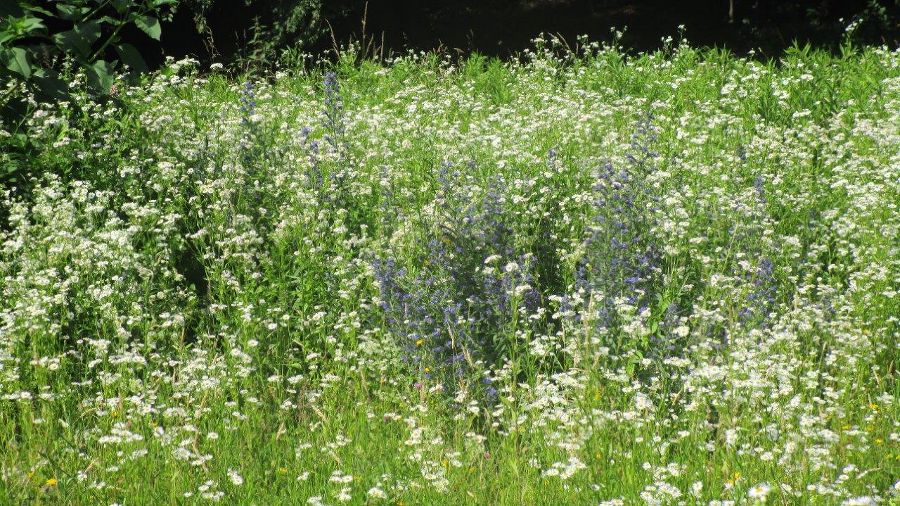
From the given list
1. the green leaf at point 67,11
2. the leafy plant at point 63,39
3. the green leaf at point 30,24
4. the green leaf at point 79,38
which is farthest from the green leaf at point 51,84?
the green leaf at point 30,24

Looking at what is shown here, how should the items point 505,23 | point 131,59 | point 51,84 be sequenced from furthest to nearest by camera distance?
point 505,23 < point 131,59 < point 51,84

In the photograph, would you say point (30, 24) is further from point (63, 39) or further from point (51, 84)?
point (51, 84)

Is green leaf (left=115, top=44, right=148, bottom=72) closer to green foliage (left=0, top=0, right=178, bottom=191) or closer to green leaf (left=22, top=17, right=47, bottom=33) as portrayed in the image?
green foliage (left=0, top=0, right=178, bottom=191)

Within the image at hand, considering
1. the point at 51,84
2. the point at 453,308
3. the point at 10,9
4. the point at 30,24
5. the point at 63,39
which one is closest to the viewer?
the point at 453,308

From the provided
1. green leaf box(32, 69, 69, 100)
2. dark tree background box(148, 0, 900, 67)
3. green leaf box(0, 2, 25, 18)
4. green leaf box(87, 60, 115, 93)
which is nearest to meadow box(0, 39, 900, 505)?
green leaf box(32, 69, 69, 100)

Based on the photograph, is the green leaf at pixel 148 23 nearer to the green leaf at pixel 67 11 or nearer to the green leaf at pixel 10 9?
the green leaf at pixel 67 11

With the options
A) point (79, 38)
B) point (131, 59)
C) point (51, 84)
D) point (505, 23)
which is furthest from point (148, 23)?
point (505, 23)

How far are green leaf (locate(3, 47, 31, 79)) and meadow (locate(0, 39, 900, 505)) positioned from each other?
1.08 feet

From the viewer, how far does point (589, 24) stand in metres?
20.0

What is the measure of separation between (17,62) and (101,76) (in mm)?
749

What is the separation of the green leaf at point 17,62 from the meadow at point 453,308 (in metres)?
0.33

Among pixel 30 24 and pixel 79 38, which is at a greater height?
pixel 30 24

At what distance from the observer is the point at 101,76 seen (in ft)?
22.4

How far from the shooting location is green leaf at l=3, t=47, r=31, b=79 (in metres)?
6.12
